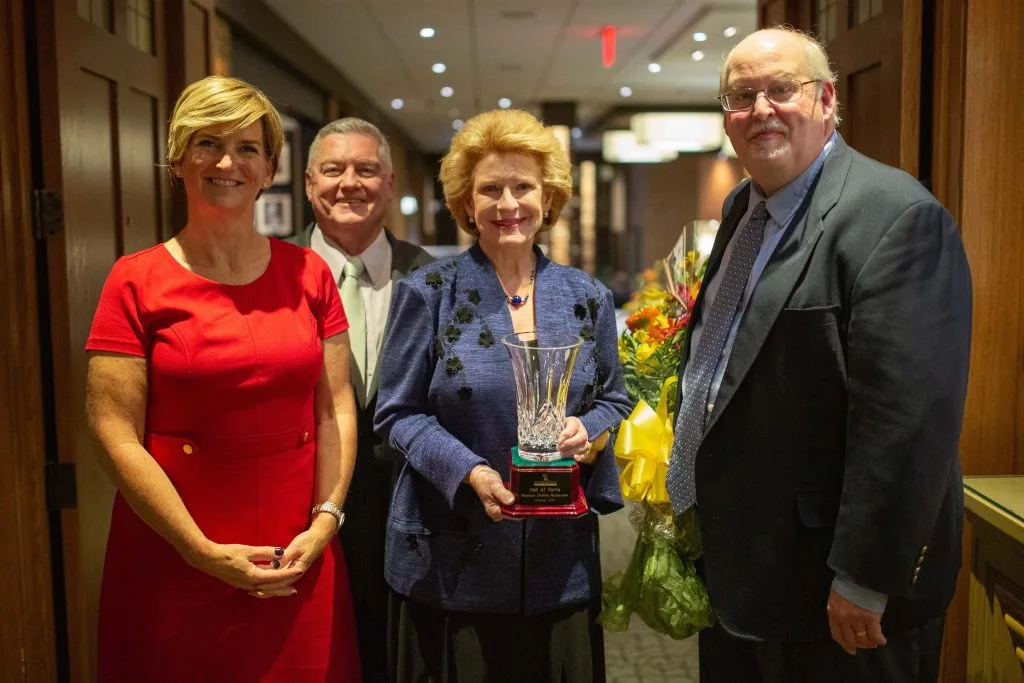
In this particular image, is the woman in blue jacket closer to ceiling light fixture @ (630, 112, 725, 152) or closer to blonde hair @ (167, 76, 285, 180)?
blonde hair @ (167, 76, 285, 180)

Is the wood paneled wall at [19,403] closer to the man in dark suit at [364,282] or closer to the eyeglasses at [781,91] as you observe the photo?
the man in dark suit at [364,282]

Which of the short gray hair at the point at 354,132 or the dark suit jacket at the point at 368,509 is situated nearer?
the dark suit jacket at the point at 368,509

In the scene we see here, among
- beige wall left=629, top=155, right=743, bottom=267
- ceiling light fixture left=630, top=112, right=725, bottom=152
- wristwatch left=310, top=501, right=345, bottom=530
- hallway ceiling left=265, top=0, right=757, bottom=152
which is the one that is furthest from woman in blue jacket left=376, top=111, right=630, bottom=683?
beige wall left=629, top=155, right=743, bottom=267

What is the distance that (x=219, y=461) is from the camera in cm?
168

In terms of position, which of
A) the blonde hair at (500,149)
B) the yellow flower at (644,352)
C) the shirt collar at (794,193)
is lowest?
the yellow flower at (644,352)

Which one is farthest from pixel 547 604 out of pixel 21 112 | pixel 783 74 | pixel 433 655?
pixel 21 112

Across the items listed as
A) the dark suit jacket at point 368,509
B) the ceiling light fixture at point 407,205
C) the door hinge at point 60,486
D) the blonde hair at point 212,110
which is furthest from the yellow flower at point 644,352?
the ceiling light fixture at point 407,205

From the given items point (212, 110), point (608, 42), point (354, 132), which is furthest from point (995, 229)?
point (608, 42)

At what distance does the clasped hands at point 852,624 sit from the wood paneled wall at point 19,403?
1802 millimetres

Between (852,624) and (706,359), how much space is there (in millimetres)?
501

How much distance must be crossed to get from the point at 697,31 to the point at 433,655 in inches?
281

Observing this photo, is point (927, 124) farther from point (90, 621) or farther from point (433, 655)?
point (90, 621)

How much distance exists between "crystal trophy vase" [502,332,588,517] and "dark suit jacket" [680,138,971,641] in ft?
0.79

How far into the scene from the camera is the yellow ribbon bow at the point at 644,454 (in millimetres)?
1820
